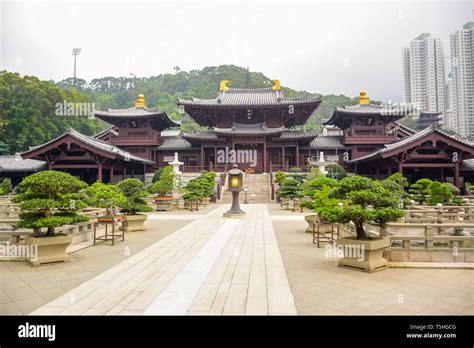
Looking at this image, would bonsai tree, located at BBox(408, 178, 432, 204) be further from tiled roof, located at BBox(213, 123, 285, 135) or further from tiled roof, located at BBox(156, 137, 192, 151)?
tiled roof, located at BBox(156, 137, 192, 151)

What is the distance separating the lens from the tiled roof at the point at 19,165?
100 feet

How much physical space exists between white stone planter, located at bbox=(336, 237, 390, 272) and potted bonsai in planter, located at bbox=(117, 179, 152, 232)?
8.12m

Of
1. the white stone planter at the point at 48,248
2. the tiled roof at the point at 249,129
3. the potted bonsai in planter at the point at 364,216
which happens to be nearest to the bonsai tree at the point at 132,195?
the white stone planter at the point at 48,248

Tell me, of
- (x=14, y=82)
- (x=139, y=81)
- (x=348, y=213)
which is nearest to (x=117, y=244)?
(x=348, y=213)

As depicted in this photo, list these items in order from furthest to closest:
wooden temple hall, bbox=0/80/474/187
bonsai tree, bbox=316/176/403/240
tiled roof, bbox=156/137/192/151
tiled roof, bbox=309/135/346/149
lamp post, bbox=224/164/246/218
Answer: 1. tiled roof, bbox=156/137/192/151
2. tiled roof, bbox=309/135/346/149
3. wooden temple hall, bbox=0/80/474/187
4. lamp post, bbox=224/164/246/218
5. bonsai tree, bbox=316/176/403/240

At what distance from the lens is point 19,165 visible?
31.4m

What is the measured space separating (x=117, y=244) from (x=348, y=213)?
7.37 metres

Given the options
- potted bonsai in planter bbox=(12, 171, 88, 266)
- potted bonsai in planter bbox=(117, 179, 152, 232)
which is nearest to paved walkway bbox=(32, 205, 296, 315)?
potted bonsai in planter bbox=(12, 171, 88, 266)

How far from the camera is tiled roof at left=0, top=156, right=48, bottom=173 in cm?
3058

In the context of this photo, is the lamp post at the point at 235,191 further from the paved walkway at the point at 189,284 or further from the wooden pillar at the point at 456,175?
the wooden pillar at the point at 456,175

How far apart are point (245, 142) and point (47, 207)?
28482 mm

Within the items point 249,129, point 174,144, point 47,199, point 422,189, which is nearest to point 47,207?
point 47,199

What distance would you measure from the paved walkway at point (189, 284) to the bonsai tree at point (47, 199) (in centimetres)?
200

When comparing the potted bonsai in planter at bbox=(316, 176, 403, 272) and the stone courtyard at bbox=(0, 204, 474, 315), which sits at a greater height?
the potted bonsai in planter at bbox=(316, 176, 403, 272)
